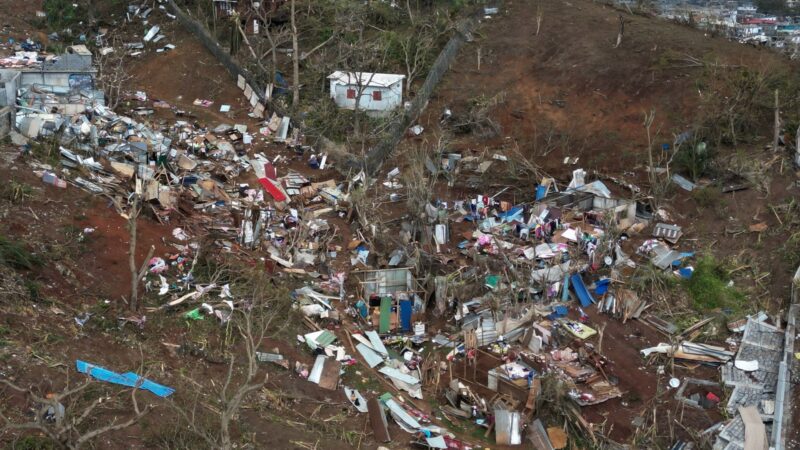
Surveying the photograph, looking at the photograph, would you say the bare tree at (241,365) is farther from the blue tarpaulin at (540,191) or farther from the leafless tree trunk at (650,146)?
the leafless tree trunk at (650,146)

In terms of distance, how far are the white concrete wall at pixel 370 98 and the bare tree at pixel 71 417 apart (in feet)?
41.7

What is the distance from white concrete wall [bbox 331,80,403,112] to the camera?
881 inches

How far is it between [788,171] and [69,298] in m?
14.6

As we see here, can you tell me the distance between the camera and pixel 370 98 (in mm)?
22469

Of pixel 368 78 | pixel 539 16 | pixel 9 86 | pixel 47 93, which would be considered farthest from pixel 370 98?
pixel 9 86

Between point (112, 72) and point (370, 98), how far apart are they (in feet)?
26.7

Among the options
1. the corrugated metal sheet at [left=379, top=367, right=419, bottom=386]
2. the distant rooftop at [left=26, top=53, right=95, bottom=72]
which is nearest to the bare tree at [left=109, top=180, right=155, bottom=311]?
the corrugated metal sheet at [left=379, top=367, right=419, bottom=386]

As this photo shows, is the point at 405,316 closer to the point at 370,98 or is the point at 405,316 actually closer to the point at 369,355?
the point at 369,355

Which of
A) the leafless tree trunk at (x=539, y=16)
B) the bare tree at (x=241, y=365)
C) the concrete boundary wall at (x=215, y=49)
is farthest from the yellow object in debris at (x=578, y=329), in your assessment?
the leafless tree trunk at (x=539, y=16)

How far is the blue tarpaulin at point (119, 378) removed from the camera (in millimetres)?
11773

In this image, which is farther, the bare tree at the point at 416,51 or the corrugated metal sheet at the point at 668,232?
the bare tree at the point at 416,51

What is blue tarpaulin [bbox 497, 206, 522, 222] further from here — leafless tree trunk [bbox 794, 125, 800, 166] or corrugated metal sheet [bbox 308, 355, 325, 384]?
corrugated metal sheet [bbox 308, 355, 325, 384]

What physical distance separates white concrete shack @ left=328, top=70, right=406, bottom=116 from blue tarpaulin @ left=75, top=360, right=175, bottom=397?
1175 cm

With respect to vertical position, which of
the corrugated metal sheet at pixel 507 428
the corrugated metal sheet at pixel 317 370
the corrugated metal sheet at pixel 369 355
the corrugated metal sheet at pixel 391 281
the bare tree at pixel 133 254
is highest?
the bare tree at pixel 133 254
